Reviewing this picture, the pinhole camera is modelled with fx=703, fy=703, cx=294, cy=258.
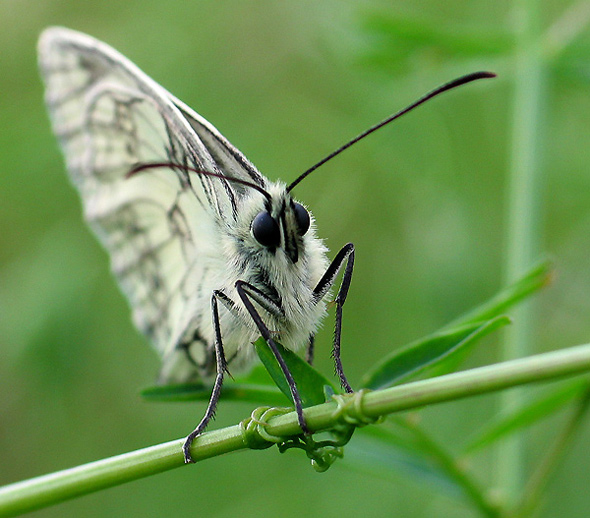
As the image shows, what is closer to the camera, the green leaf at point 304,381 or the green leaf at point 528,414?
the green leaf at point 304,381

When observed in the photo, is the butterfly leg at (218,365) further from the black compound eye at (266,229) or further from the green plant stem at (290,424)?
the green plant stem at (290,424)

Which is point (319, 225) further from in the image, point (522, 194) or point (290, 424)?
point (290, 424)

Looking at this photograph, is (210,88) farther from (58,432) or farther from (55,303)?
(58,432)

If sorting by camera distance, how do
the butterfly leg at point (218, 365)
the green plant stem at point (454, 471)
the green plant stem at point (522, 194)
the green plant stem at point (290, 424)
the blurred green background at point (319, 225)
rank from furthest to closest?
the blurred green background at point (319, 225) → the green plant stem at point (522, 194) → the butterfly leg at point (218, 365) → the green plant stem at point (454, 471) → the green plant stem at point (290, 424)

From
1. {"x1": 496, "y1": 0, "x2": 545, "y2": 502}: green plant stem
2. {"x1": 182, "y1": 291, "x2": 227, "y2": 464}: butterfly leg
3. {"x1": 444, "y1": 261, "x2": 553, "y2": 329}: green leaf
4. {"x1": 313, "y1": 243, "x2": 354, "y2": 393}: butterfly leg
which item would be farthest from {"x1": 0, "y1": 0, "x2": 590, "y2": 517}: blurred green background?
{"x1": 444, "y1": 261, "x2": 553, "y2": 329}: green leaf

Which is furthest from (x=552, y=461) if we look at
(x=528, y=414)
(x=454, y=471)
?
(x=454, y=471)

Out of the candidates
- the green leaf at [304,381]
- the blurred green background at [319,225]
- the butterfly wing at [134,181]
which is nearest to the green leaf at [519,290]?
the green leaf at [304,381]

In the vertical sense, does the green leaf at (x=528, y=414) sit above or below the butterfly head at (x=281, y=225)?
below
